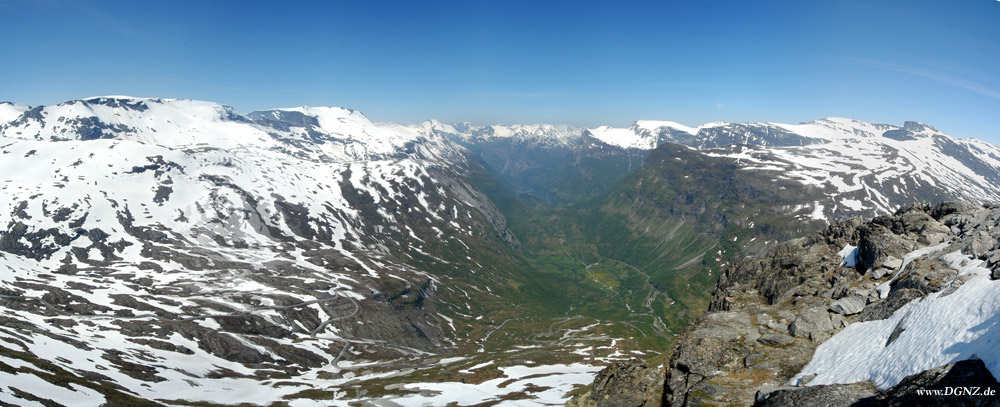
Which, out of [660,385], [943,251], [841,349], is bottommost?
[660,385]

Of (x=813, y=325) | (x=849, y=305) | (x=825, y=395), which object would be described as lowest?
(x=825, y=395)

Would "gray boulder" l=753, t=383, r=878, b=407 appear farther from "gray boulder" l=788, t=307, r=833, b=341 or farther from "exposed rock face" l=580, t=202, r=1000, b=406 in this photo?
"gray boulder" l=788, t=307, r=833, b=341

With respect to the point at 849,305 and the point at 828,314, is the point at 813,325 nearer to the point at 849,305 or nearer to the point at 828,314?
the point at 828,314

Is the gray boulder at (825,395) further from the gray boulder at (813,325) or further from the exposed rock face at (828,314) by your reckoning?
the gray boulder at (813,325)

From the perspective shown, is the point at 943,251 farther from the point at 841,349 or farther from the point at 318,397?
the point at 318,397

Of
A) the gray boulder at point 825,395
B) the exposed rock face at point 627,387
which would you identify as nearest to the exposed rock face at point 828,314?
the gray boulder at point 825,395

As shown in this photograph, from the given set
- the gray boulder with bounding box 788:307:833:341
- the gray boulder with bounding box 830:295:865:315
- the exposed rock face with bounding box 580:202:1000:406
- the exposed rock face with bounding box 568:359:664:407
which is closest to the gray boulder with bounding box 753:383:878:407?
the exposed rock face with bounding box 580:202:1000:406

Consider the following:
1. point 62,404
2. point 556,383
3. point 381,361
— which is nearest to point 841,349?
point 556,383

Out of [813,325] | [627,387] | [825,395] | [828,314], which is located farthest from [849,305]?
[627,387]
